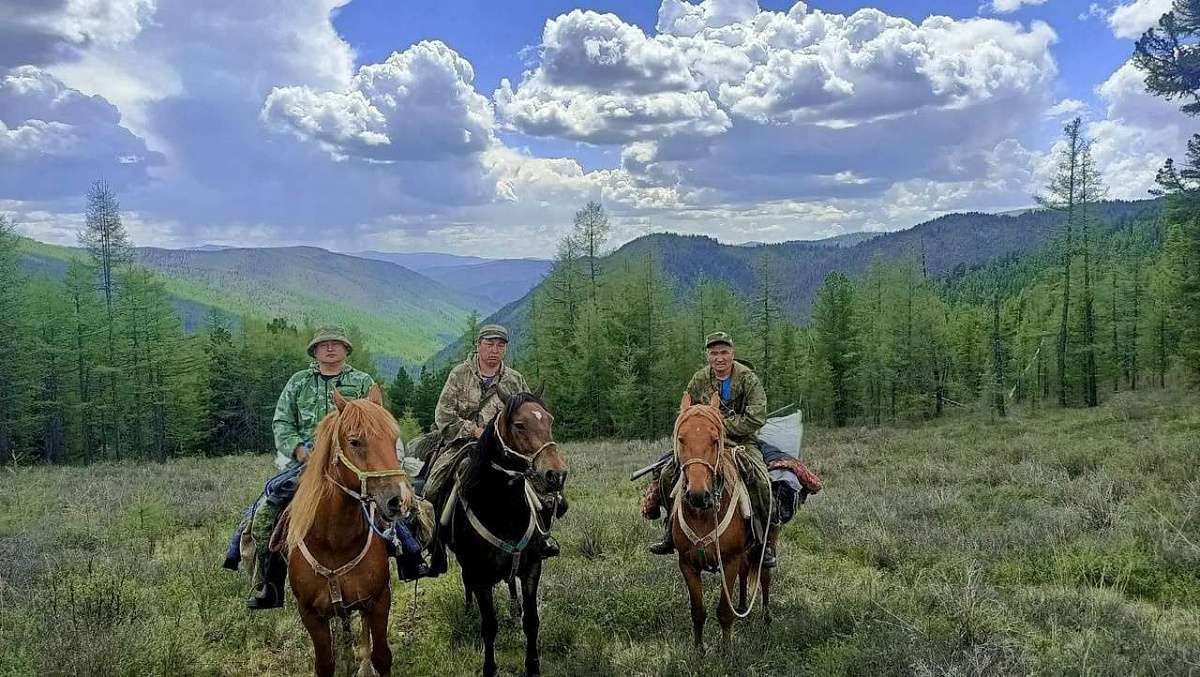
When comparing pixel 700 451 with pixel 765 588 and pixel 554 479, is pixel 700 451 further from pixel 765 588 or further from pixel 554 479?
pixel 765 588

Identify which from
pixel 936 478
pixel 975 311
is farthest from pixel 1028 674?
pixel 975 311

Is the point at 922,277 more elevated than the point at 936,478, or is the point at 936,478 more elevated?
the point at 922,277

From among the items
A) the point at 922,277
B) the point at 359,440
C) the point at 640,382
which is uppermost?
the point at 922,277

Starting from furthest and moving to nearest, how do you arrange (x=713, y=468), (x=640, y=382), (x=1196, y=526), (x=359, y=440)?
(x=640, y=382)
(x=1196, y=526)
(x=713, y=468)
(x=359, y=440)

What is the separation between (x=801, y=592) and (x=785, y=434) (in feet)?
5.80

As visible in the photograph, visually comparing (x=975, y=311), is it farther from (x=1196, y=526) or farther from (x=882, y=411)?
(x=1196, y=526)

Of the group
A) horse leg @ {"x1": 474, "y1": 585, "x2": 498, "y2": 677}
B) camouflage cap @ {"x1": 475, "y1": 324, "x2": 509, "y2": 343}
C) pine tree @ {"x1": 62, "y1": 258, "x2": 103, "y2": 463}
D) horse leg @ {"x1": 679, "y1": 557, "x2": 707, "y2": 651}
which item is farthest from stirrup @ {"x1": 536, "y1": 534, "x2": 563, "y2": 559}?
pine tree @ {"x1": 62, "y1": 258, "x2": 103, "y2": 463}

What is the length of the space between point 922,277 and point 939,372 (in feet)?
19.4

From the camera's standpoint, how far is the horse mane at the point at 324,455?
4297 mm

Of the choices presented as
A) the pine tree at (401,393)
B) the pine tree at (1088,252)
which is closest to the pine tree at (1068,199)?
the pine tree at (1088,252)

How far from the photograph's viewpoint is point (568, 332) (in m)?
38.0

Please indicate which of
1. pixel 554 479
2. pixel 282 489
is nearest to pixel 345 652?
pixel 282 489

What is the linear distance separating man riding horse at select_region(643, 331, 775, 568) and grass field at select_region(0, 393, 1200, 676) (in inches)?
38.5

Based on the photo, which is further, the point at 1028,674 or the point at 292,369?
the point at 292,369
